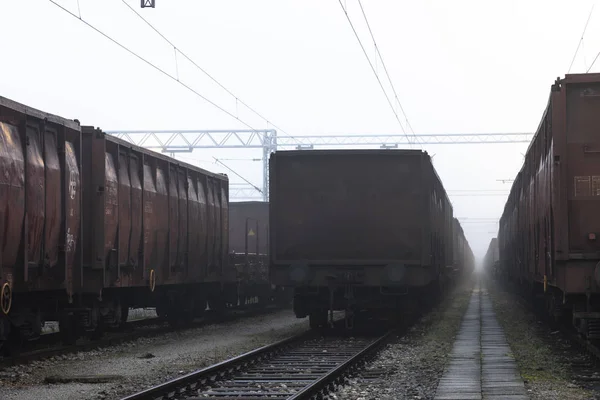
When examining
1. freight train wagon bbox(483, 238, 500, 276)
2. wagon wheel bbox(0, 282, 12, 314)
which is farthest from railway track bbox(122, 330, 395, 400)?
freight train wagon bbox(483, 238, 500, 276)

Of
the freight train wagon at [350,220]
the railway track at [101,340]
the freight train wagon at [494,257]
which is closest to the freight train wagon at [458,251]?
the freight train wagon at [494,257]

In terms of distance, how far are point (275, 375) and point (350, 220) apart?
6.34 m

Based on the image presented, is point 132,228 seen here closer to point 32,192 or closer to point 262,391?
point 32,192

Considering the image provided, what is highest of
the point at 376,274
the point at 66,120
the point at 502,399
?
the point at 66,120

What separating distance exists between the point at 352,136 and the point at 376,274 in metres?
48.3

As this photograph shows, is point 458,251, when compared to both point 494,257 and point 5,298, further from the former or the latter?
point 5,298

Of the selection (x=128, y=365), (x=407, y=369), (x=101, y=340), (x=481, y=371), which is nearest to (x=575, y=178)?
(x=481, y=371)

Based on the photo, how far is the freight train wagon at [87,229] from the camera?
12.6 m

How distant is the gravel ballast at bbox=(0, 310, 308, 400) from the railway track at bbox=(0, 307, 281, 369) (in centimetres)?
18

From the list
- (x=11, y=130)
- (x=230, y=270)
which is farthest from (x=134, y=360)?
(x=230, y=270)

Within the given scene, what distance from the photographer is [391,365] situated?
12961 mm

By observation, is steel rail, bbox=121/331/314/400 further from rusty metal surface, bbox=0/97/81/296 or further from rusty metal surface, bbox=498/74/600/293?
rusty metal surface, bbox=498/74/600/293

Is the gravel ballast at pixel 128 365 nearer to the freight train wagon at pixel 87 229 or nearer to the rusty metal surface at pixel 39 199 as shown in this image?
the freight train wagon at pixel 87 229

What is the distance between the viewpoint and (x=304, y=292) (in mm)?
17531
